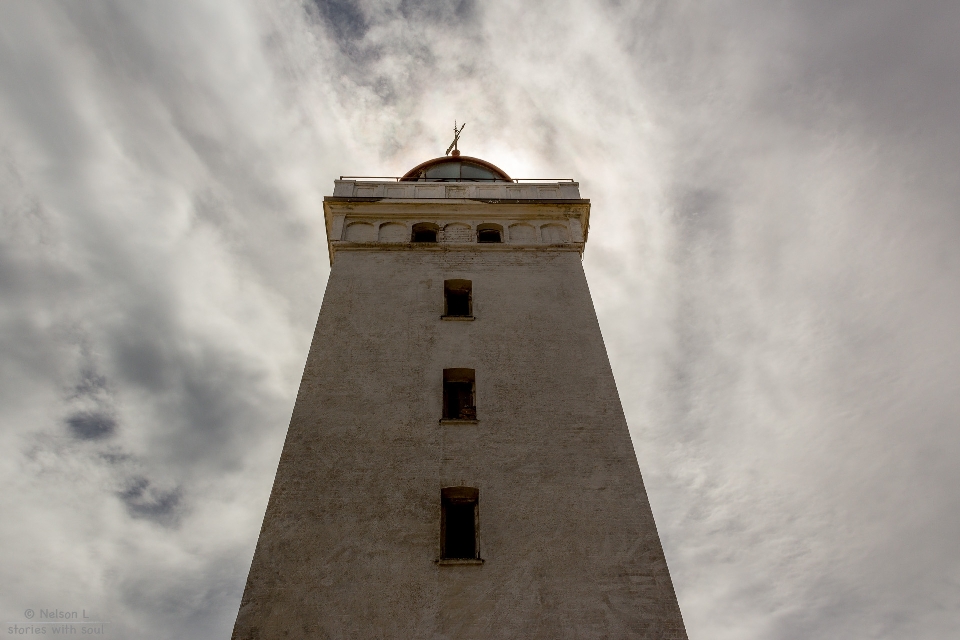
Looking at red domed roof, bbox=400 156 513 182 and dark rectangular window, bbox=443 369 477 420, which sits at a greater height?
red domed roof, bbox=400 156 513 182

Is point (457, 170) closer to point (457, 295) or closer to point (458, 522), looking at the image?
point (457, 295)

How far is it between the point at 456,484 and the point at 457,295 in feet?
22.9

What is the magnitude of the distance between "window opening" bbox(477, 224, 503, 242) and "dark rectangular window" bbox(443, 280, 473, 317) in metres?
2.88

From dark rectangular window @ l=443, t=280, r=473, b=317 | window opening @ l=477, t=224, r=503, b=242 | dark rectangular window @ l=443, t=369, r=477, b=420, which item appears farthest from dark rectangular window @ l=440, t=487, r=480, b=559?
window opening @ l=477, t=224, r=503, b=242

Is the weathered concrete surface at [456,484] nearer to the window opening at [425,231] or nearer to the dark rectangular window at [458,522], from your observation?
the dark rectangular window at [458,522]

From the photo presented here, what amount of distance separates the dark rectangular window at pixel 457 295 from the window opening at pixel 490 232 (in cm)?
288

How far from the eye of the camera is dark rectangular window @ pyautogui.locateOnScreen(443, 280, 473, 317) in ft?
61.1

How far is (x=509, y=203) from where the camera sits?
71.9 feet

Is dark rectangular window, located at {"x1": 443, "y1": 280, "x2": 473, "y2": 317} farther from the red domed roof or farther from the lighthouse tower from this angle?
the red domed roof

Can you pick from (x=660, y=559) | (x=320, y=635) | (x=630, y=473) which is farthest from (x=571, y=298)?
(x=320, y=635)

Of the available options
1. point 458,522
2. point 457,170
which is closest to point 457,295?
point 458,522

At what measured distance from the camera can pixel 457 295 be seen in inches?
752

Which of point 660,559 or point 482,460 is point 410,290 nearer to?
point 482,460

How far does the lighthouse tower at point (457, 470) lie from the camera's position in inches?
453
